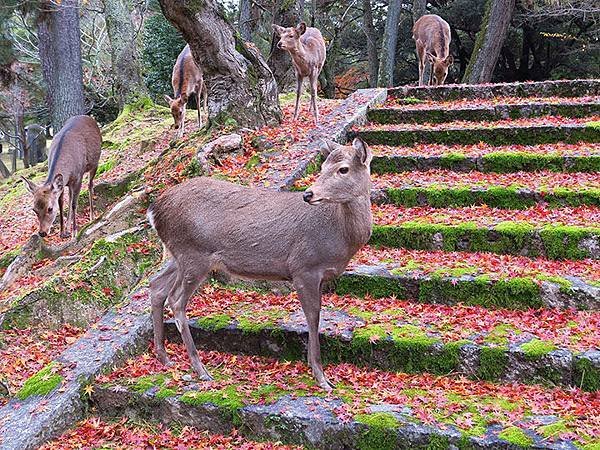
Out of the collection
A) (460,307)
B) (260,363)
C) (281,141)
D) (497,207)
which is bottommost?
(260,363)

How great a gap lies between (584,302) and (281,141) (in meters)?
4.36

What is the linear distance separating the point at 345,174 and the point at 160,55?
1722cm

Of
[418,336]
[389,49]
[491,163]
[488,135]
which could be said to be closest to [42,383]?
[418,336]

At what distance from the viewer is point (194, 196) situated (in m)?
4.65

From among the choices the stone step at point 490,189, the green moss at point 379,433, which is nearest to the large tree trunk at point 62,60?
the stone step at point 490,189

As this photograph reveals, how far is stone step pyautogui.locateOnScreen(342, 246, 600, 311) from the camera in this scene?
4832 mm

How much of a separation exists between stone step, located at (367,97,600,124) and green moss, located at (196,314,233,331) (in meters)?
5.14

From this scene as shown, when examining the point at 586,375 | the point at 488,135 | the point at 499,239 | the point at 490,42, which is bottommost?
the point at 586,375

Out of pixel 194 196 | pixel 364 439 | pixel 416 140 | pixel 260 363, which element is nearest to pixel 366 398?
pixel 364 439

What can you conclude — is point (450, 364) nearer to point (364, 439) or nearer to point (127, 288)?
point (364, 439)

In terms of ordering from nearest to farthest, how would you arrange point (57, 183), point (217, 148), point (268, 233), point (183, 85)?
point (268, 233), point (217, 148), point (57, 183), point (183, 85)

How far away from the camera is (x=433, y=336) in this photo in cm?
451

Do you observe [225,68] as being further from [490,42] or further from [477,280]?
[490,42]

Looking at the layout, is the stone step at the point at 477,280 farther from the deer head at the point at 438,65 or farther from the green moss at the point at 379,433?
the deer head at the point at 438,65
